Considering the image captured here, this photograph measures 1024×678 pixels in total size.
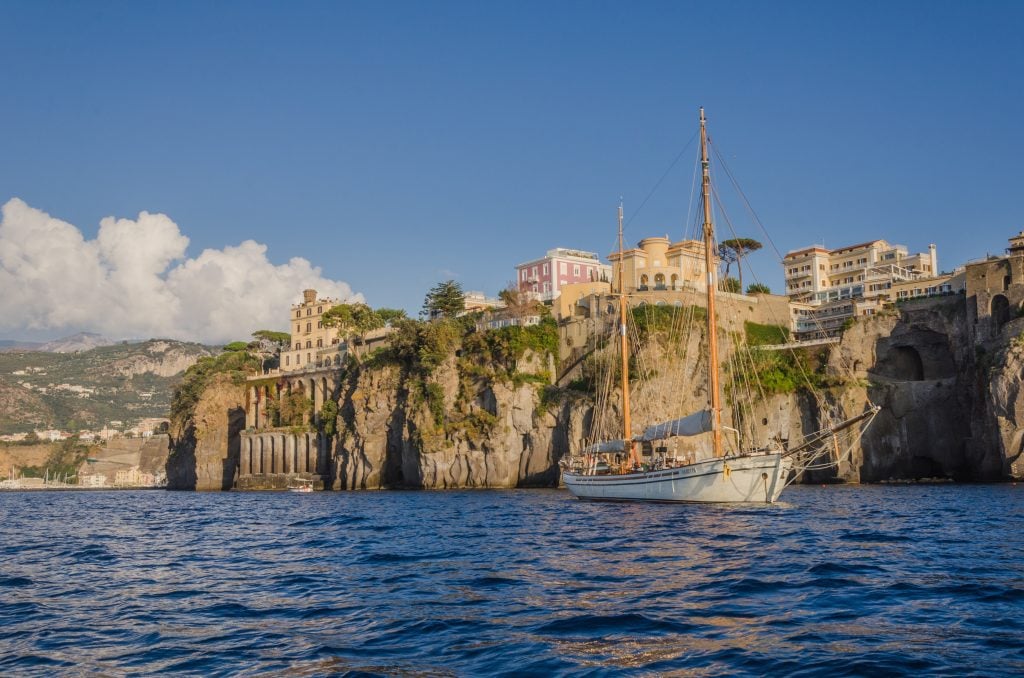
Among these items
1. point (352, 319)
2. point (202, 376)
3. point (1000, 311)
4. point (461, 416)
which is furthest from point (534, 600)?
point (202, 376)

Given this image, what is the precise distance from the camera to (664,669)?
11.8 metres

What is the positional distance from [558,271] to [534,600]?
96862 millimetres

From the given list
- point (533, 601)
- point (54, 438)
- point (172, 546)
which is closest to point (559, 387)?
point (172, 546)

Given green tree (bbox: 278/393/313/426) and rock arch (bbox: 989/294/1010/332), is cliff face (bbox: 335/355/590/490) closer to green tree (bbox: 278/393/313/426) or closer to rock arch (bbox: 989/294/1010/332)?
green tree (bbox: 278/393/313/426)

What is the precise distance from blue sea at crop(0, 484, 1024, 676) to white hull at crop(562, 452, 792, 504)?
9.61m

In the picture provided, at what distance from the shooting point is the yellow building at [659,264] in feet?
316

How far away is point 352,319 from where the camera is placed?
109875mm

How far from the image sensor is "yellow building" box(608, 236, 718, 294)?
9619 cm

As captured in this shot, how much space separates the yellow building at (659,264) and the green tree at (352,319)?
32.1 meters

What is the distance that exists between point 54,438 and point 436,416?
144 meters

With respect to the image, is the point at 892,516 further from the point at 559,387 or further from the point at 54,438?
the point at 54,438

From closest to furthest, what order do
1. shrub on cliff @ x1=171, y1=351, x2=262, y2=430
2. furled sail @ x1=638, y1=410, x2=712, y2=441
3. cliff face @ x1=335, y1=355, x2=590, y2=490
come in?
1. furled sail @ x1=638, y1=410, x2=712, y2=441
2. cliff face @ x1=335, y1=355, x2=590, y2=490
3. shrub on cliff @ x1=171, y1=351, x2=262, y2=430

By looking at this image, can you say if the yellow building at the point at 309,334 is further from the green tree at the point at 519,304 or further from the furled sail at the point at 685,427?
the furled sail at the point at 685,427

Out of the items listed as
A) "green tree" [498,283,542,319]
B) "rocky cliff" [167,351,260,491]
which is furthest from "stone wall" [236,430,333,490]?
"green tree" [498,283,542,319]
